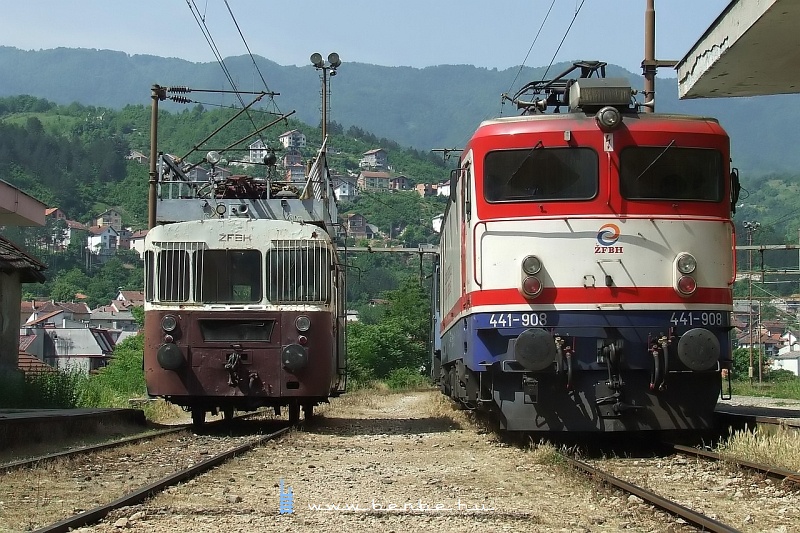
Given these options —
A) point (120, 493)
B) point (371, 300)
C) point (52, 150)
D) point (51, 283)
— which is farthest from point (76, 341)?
point (120, 493)

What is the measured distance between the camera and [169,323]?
562 inches

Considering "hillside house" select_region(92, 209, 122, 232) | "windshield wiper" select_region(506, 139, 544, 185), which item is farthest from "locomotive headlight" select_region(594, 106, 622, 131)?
"hillside house" select_region(92, 209, 122, 232)

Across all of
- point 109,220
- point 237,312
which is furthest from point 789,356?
point 237,312

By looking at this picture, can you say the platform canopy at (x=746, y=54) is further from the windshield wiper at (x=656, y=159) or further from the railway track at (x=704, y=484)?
the railway track at (x=704, y=484)

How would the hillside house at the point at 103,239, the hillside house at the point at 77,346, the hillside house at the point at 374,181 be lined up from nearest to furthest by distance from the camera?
the hillside house at the point at 77,346 < the hillside house at the point at 103,239 < the hillside house at the point at 374,181

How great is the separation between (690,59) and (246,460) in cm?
670

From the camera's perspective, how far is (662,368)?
417 inches

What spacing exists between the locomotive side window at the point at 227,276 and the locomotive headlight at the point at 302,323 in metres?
0.62

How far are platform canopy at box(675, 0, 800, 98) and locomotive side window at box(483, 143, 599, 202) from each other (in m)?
1.72

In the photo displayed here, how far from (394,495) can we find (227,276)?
705 centimetres

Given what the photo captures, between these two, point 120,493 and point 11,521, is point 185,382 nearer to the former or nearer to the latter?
point 120,493

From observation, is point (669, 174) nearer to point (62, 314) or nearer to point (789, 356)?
point (62, 314)

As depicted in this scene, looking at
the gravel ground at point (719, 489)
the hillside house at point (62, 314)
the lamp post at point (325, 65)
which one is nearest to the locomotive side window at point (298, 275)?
the gravel ground at point (719, 489)

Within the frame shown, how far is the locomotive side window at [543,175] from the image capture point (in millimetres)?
11211
